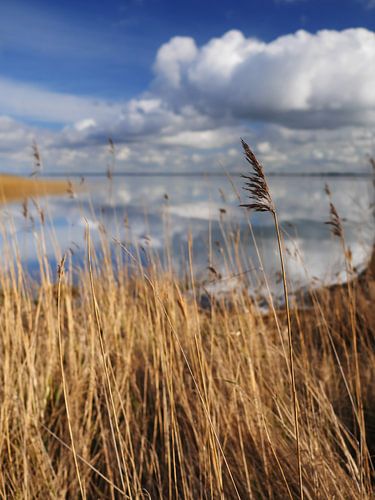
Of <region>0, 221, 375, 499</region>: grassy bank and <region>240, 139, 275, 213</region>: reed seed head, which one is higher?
<region>240, 139, 275, 213</region>: reed seed head

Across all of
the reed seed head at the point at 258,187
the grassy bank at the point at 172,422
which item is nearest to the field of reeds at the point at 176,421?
the grassy bank at the point at 172,422

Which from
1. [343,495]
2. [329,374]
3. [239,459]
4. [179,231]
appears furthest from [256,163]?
[179,231]

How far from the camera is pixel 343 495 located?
1341 mm

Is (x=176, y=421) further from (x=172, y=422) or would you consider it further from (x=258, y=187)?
(x=258, y=187)

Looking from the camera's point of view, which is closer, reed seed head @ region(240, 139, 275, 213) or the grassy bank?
reed seed head @ region(240, 139, 275, 213)

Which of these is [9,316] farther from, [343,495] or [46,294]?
[343,495]

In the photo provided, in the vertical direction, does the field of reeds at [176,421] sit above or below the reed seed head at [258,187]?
below

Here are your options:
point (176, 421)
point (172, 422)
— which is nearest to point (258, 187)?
point (172, 422)

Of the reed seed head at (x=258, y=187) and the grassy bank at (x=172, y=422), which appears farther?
the grassy bank at (x=172, y=422)

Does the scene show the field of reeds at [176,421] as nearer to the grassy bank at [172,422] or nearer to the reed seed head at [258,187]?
the grassy bank at [172,422]

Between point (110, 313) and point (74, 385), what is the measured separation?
0.46m

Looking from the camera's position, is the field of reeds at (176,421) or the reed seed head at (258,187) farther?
the field of reeds at (176,421)

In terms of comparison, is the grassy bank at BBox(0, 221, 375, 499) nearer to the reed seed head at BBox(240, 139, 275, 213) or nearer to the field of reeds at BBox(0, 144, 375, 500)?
the field of reeds at BBox(0, 144, 375, 500)

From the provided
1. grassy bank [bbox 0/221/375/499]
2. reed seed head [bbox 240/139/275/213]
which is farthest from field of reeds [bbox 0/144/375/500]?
reed seed head [bbox 240/139/275/213]
